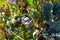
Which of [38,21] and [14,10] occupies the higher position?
[14,10]

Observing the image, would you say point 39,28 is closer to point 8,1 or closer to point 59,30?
point 59,30

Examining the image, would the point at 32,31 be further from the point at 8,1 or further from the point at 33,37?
the point at 8,1

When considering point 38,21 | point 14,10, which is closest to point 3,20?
point 14,10

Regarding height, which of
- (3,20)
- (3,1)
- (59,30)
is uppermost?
(3,1)

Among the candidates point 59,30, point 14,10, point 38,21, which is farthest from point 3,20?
point 59,30

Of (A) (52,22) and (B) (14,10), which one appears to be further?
(B) (14,10)

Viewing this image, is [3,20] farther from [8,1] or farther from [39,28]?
[39,28]

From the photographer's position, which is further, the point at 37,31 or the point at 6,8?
the point at 6,8

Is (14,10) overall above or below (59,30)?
above
